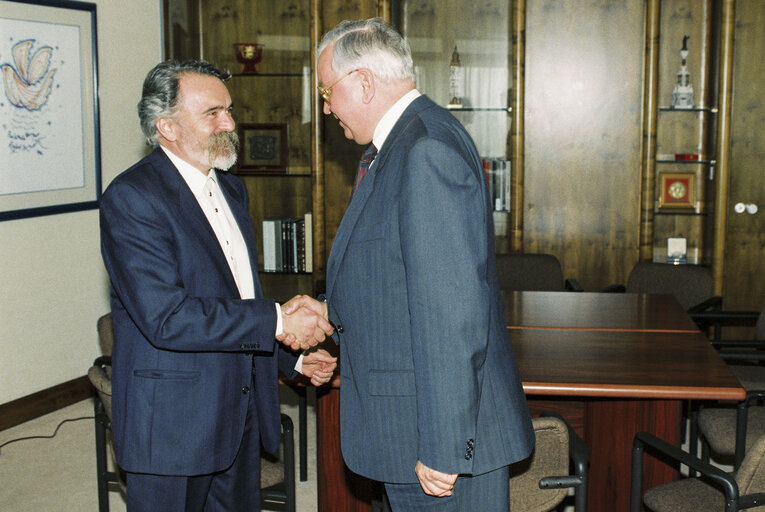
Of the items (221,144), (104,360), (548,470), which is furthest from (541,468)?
(104,360)

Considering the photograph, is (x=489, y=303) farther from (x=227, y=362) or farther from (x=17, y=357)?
(x=17, y=357)

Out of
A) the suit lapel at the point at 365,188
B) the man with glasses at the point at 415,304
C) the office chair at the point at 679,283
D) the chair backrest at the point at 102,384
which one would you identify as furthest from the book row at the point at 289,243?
the suit lapel at the point at 365,188

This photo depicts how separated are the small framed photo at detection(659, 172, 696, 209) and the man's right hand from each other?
11.4ft

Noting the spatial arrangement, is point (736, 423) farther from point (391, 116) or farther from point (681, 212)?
point (681, 212)

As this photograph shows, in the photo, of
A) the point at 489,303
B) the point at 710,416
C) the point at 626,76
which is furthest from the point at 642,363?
the point at 626,76

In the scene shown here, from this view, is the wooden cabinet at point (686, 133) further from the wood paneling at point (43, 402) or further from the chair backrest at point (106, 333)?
the wood paneling at point (43, 402)

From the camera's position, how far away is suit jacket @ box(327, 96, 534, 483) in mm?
1805

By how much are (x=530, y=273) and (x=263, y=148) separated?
2017 millimetres

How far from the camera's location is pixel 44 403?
16.0 ft

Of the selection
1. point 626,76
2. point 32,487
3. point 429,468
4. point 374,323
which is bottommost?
point 32,487

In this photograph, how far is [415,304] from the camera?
182 cm

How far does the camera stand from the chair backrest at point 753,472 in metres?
2.25

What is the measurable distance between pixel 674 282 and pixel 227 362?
9.73ft

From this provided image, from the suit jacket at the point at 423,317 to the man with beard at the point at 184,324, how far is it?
1.56 ft
